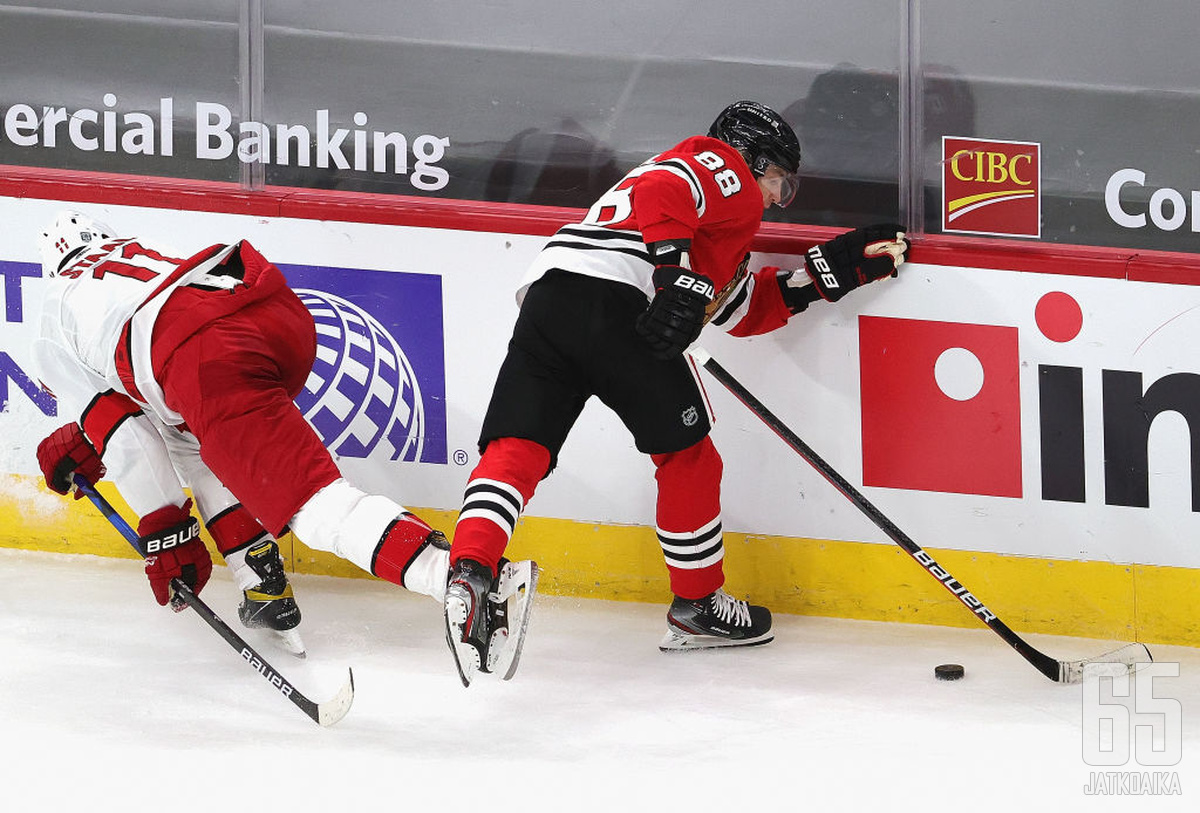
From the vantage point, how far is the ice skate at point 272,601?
10.8 ft

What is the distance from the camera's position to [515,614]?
9.12 feet

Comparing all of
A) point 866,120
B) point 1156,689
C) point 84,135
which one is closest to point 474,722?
point 1156,689

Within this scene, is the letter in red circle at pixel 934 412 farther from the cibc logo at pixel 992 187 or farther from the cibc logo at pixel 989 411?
the cibc logo at pixel 992 187

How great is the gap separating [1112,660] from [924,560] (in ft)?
1.35

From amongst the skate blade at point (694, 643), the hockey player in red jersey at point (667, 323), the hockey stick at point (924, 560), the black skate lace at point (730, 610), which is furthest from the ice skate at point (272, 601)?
the hockey stick at point (924, 560)

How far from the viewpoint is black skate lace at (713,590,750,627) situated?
3.26m

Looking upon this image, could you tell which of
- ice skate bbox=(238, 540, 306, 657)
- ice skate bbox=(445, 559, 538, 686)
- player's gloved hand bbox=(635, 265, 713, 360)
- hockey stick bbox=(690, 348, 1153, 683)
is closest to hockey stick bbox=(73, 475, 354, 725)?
ice skate bbox=(238, 540, 306, 657)

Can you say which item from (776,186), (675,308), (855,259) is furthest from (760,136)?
(675,308)

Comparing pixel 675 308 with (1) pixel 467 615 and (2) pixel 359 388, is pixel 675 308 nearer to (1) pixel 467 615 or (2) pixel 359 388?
(1) pixel 467 615

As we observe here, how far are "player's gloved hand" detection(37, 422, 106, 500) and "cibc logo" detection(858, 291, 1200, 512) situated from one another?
1.64 m

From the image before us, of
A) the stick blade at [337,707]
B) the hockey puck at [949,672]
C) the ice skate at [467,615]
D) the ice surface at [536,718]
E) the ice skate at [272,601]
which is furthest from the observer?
the ice skate at [272,601]

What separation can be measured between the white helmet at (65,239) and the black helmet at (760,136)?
1.30 metres

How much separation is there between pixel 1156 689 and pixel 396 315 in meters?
1.81

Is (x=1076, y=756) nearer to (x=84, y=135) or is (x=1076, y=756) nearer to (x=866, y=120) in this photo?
(x=866, y=120)
